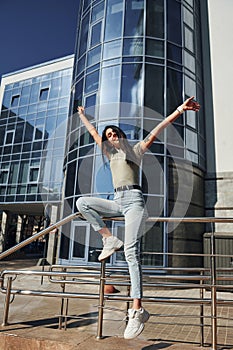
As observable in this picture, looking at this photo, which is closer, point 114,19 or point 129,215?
point 129,215

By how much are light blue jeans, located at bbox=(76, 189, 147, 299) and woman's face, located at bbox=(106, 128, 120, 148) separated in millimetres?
505

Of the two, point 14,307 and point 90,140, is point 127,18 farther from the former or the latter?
point 14,307

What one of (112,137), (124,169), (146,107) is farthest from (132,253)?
(146,107)

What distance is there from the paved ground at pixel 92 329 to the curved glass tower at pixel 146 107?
9.99ft

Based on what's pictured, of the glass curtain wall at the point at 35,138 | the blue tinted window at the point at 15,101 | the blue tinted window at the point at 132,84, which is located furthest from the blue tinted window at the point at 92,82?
the blue tinted window at the point at 15,101

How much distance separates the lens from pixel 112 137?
286cm

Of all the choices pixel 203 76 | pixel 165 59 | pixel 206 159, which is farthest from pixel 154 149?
pixel 203 76

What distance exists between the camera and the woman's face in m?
2.83

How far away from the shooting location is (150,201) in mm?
10828

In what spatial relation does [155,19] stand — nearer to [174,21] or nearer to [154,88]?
[174,21]

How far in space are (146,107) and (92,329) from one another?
896cm

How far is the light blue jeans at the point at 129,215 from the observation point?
2.44 m

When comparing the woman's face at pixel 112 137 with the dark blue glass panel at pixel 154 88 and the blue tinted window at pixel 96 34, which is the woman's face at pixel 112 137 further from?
the blue tinted window at pixel 96 34

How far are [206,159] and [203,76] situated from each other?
431 cm
